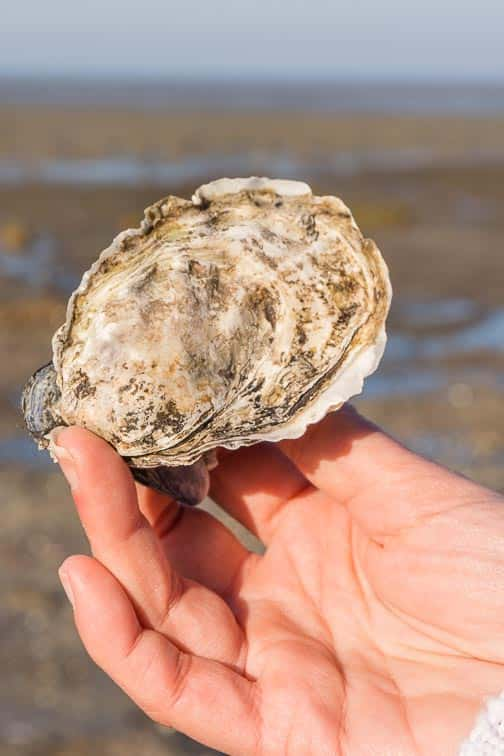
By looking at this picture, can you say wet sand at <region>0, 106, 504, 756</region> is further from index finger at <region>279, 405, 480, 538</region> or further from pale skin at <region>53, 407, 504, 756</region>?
index finger at <region>279, 405, 480, 538</region>

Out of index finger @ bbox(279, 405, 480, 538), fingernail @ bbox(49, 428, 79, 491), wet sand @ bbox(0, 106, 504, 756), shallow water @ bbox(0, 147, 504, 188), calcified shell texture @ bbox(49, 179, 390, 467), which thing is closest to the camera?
fingernail @ bbox(49, 428, 79, 491)

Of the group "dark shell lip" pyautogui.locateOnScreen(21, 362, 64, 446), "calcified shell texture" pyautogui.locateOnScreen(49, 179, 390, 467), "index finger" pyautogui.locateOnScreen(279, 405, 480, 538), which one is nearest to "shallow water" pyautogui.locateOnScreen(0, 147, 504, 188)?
"calcified shell texture" pyautogui.locateOnScreen(49, 179, 390, 467)

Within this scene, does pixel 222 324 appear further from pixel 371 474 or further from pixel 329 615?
pixel 329 615

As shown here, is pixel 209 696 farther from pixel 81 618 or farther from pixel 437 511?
pixel 437 511

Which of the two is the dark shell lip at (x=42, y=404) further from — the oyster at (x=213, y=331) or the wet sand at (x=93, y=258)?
the wet sand at (x=93, y=258)

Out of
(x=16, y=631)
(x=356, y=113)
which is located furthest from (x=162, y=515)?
(x=356, y=113)

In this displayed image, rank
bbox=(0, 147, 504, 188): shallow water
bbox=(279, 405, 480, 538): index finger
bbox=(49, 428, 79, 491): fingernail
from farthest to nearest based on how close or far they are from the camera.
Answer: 1. bbox=(0, 147, 504, 188): shallow water
2. bbox=(279, 405, 480, 538): index finger
3. bbox=(49, 428, 79, 491): fingernail

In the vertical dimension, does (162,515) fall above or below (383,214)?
above
